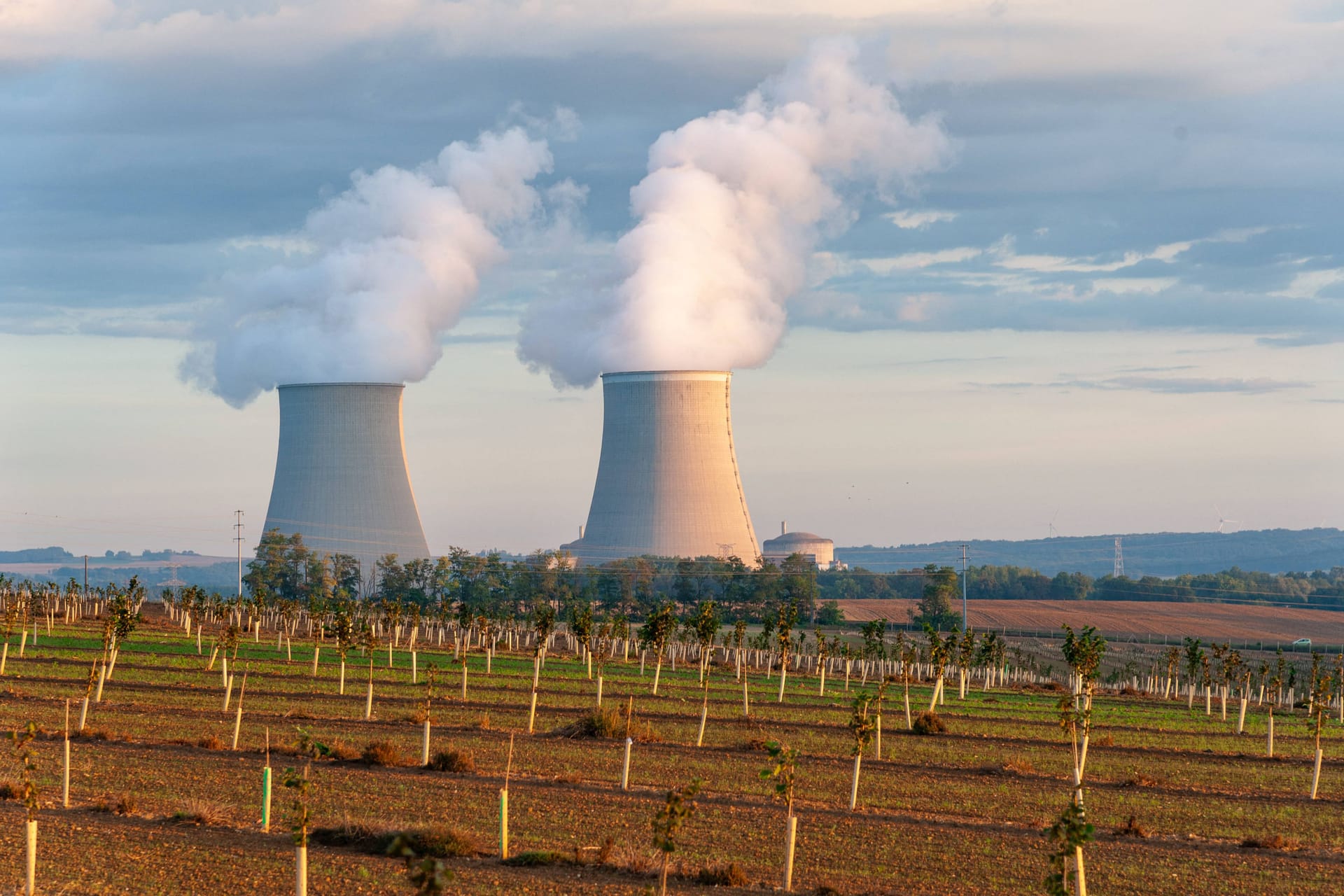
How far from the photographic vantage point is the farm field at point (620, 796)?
12.2 meters

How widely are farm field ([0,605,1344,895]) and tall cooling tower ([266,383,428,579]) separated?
58.6ft

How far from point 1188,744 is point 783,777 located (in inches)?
622

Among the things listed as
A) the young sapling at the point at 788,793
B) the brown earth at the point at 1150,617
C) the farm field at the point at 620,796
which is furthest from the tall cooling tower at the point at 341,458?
the young sapling at the point at 788,793

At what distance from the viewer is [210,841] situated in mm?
12688

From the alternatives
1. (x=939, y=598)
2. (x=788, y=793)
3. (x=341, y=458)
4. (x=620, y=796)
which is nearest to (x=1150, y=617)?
(x=939, y=598)

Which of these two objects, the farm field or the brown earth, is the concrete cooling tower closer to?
the farm field

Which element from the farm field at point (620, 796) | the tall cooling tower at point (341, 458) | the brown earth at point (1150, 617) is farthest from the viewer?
the brown earth at point (1150, 617)

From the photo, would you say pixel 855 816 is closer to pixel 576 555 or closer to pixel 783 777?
pixel 783 777

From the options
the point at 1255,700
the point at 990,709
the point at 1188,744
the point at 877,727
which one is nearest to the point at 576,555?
the point at 1255,700

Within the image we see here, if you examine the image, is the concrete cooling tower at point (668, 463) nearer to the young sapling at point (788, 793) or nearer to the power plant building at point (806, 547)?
the young sapling at point (788, 793)

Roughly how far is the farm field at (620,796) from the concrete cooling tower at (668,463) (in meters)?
18.7

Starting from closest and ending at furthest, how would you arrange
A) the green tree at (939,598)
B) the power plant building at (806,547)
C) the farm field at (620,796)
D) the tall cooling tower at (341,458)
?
the farm field at (620,796)
the tall cooling tower at (341,458)
the green tree at (939,598)
the power plant building at (806,547)

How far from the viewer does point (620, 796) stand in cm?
1622

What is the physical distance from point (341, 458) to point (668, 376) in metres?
11.6
